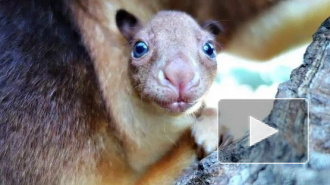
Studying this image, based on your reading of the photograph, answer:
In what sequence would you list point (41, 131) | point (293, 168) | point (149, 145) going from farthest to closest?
point (149, 145)
point (41, 131)
point (293, 168)

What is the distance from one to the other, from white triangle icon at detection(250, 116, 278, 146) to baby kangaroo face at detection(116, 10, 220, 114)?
0.21 m

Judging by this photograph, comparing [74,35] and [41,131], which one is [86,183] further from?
[74,35]

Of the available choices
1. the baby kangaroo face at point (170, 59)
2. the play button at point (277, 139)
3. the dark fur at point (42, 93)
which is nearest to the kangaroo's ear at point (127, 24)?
the baby kangaroo face at point (170, 59)

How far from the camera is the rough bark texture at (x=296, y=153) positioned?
1090 millimetres

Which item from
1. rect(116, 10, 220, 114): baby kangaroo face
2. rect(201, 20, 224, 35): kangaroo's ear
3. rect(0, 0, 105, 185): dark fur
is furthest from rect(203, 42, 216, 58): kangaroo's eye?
Answer: rect(0, 0, 105, 185): dark fur

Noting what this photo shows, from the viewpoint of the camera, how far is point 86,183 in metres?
Answer: 1.53

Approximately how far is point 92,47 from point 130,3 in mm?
197

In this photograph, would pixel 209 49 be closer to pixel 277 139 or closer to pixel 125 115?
pixel 125 115

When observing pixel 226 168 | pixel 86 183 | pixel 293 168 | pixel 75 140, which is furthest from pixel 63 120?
pixel 293 168

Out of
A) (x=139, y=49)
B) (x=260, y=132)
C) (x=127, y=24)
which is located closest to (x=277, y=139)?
(x=260, y=132)

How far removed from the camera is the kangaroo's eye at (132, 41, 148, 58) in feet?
4.85

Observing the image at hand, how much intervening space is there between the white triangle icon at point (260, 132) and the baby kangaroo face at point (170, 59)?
0.21m

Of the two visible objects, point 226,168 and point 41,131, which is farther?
point 41,131

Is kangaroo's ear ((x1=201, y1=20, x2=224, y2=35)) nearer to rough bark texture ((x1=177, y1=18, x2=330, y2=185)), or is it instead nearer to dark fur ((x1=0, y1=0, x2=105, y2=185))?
dark fur ((x1=0, y1=0, x2=105, y2=185))
